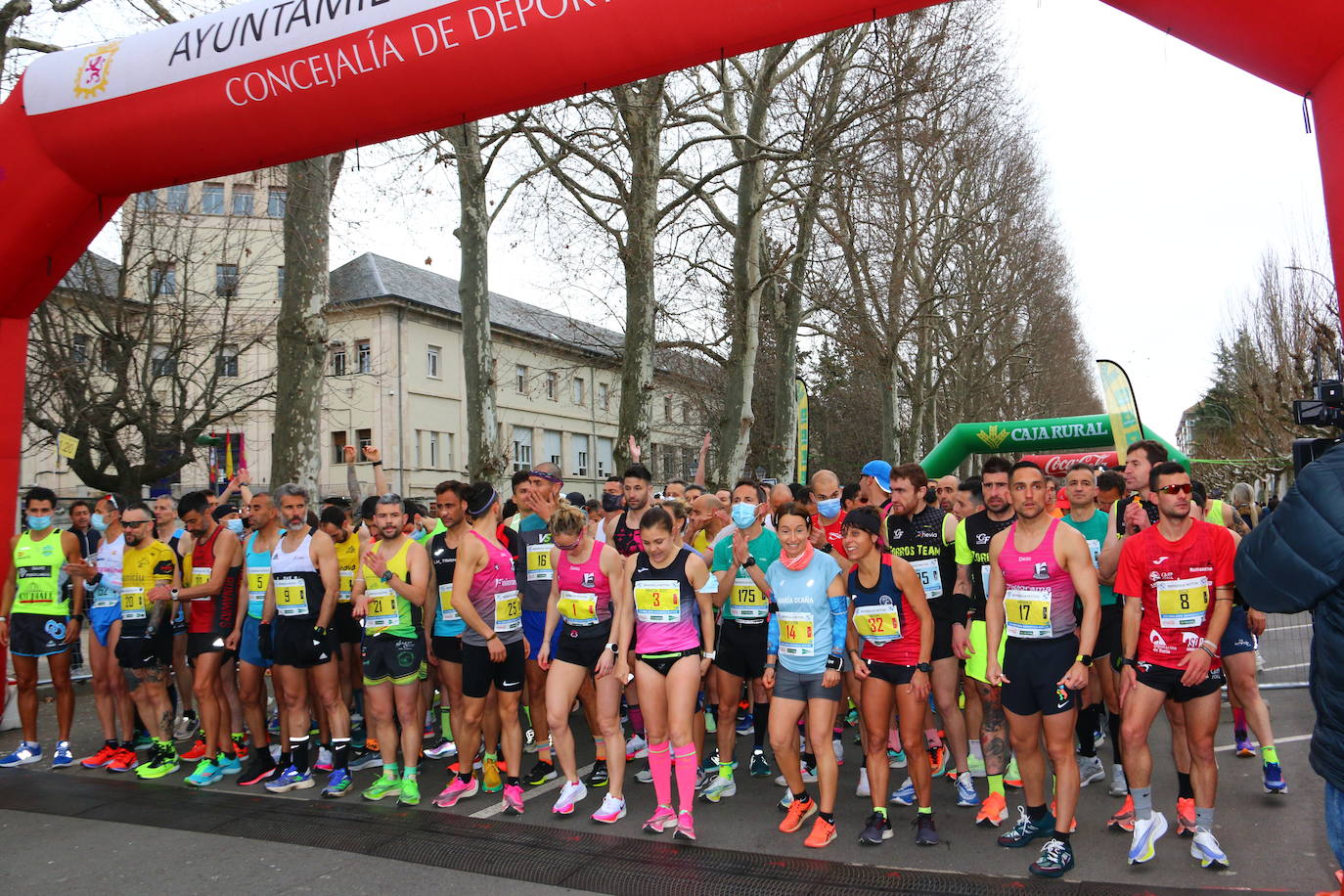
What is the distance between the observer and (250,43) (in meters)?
6.60

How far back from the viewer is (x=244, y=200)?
92.0 feet

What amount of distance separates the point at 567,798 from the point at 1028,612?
3114mm

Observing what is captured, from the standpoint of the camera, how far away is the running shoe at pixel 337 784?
22.5ft

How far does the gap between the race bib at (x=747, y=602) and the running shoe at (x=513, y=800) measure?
1.91 m

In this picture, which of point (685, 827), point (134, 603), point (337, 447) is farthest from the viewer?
point (337, 447)

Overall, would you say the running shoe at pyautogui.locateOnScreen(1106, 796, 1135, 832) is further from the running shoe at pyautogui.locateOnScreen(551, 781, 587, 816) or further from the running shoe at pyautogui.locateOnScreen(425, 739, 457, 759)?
the running shoe at pyautogui.locateOnScreen(425, 739, 457, 759)

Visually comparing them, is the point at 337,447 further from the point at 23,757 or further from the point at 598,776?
the point at 598,776

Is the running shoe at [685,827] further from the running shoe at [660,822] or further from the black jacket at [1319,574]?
the black jacket at [1319,574]

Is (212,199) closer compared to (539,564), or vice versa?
(539,564)

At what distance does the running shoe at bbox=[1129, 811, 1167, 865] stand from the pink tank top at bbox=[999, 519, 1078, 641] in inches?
40.3

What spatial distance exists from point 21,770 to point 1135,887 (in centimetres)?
800

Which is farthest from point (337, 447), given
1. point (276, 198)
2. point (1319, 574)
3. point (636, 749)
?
point (1319, 574)

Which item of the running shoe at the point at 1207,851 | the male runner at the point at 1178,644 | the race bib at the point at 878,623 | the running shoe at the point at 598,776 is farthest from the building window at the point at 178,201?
the running shoe at the point at 1207,851

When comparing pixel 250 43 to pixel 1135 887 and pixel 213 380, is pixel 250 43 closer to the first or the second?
pixel 1135 887
